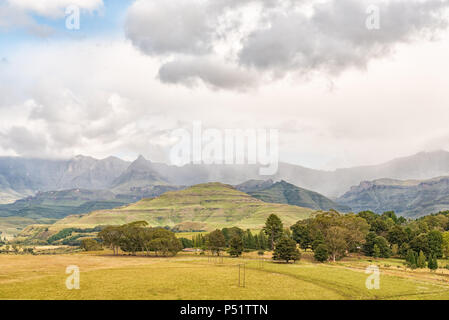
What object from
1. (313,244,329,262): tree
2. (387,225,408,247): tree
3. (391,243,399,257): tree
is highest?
(387,225,408,247): tree

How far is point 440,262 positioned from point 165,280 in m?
134

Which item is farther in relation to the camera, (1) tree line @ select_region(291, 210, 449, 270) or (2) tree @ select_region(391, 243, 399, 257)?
(2) tree @ select_region(391, 243, 399, 257)

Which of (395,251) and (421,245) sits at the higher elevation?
(421,245)

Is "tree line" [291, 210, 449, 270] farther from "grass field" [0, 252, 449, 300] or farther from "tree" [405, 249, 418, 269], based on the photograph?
"grass field" [0, 252, 449, 300]

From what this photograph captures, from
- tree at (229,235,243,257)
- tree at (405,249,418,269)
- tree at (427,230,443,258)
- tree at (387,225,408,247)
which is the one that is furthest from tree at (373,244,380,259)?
tree at (229,235,243,257)

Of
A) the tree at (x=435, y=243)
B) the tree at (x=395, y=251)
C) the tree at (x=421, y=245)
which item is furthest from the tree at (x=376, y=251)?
the tree at (x=435, y=243)

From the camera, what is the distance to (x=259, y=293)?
3172 inches

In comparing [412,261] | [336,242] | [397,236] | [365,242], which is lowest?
[412,261]

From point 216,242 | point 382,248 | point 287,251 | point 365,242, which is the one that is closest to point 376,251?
point 382,248

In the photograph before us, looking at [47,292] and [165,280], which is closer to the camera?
[47,292]

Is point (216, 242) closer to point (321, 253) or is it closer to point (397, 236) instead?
point (321, 253)
